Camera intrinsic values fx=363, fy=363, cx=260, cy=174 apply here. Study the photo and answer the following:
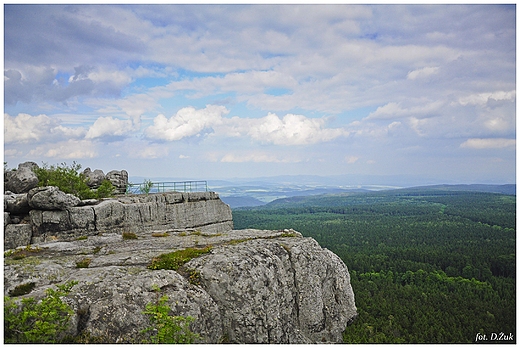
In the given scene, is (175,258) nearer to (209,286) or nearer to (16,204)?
(209,286)

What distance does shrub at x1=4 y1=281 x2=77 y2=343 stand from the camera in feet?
29.1

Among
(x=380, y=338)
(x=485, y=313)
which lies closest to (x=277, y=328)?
(x=380, y=338)

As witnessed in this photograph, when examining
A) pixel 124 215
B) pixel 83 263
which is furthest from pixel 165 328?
pixel 124 215

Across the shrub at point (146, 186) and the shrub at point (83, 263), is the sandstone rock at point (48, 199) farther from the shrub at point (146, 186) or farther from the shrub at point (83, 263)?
the shrub at point (146, 186)

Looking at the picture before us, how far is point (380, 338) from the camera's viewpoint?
2359 cm

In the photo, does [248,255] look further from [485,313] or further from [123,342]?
[485,313]

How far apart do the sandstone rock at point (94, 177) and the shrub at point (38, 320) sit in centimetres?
2456

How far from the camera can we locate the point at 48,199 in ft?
66.2

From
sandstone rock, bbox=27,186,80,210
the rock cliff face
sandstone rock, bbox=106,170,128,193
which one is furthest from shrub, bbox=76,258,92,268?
sandstone rock, bbox=106,170,128,193

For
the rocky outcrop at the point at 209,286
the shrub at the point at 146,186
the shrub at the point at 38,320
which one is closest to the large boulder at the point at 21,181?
the shrub at the point at 146,186

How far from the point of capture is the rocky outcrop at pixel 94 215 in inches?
795

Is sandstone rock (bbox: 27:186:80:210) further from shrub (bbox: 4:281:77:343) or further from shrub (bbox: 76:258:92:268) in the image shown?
shrub (bbox: 4:281:77:343)

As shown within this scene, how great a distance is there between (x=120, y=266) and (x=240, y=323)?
4.69m

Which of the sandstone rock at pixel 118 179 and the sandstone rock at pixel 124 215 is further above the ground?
the sandstone rock at pixel 118 179
